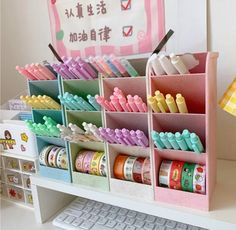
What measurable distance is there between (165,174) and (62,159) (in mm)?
359

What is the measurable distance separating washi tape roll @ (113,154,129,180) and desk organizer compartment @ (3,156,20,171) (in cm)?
47

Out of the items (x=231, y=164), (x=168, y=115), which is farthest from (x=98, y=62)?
(x=231, y=164)

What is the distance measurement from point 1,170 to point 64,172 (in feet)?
Answer: 1.32

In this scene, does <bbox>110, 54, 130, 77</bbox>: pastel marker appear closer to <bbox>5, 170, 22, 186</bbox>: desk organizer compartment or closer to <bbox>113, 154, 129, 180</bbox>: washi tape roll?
<bbox>113, 154, 129, 180</bbox>: washi tape roll

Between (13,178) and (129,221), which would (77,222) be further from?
(13,178)

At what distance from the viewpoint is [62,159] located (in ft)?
2.80

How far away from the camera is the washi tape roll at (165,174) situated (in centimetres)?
67

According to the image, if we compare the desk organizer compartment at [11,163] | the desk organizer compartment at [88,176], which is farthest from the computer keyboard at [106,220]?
the desk organizer compartment at [11,163]

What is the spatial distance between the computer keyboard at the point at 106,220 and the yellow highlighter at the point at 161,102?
0.40m

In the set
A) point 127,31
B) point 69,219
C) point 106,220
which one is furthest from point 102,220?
point 127,31

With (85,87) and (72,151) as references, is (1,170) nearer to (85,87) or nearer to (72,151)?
(72,151)

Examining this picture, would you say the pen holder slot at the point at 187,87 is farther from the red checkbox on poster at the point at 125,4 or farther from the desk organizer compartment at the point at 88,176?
the red checkbox on poster at the point at 125,4

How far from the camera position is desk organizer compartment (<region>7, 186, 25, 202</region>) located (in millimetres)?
1049

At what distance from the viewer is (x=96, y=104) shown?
28.3 inches
